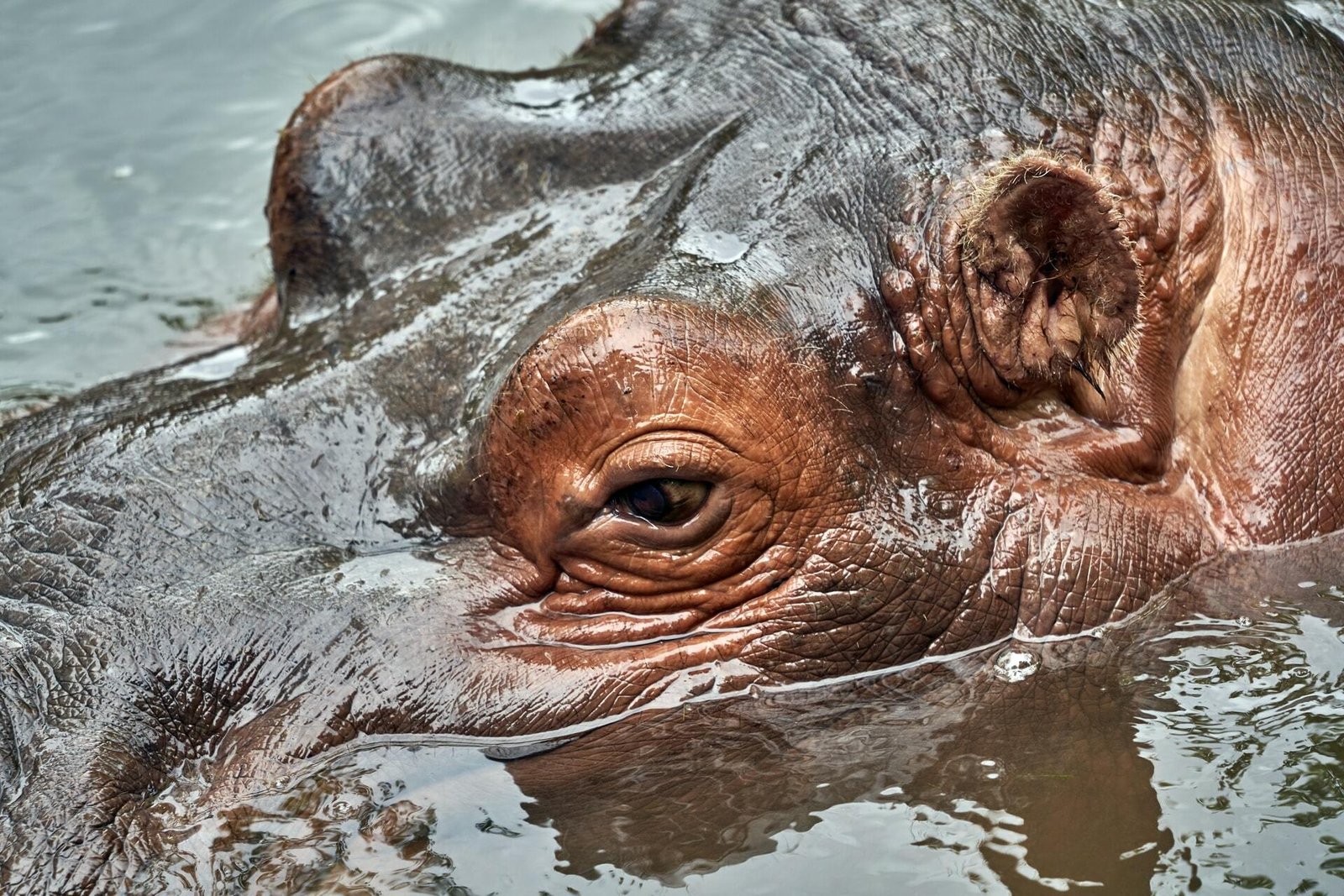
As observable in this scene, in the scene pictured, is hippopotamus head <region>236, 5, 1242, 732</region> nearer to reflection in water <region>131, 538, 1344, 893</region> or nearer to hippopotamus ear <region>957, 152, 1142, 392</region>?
hippopotamus ear <region>957, 152, 1142, 392</region>

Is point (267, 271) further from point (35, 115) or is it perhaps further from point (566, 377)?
point (566, 377)

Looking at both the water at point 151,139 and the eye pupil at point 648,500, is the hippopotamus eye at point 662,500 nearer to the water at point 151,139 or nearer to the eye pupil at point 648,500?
the eye pupil at point 648,500

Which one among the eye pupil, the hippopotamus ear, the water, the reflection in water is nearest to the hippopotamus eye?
the eye pupil

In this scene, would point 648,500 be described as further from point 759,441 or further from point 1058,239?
point 1058,239

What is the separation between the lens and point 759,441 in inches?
133

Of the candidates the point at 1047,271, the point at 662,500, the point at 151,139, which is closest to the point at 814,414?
the point at 662,500

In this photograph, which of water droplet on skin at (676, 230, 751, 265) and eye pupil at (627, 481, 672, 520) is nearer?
eye pupil at (627, 481, 672, 520)

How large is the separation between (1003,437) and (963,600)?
396 mm

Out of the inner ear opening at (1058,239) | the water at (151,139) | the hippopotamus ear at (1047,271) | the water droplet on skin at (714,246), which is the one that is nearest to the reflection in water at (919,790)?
the hippopotamus ear at (1047,271)

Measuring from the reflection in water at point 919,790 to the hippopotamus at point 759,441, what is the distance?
8 cm

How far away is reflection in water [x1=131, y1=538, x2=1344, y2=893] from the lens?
313cm

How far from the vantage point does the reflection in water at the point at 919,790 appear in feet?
10.3

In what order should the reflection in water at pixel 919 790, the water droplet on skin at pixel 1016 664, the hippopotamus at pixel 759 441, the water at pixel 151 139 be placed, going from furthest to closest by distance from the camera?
the water at pixel 151 139, the water droplet on skin at pixel 1016 664, the hippopotamus at pixel 759 441, the reflection in water at pixel 919 790

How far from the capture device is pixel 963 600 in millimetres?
3570
